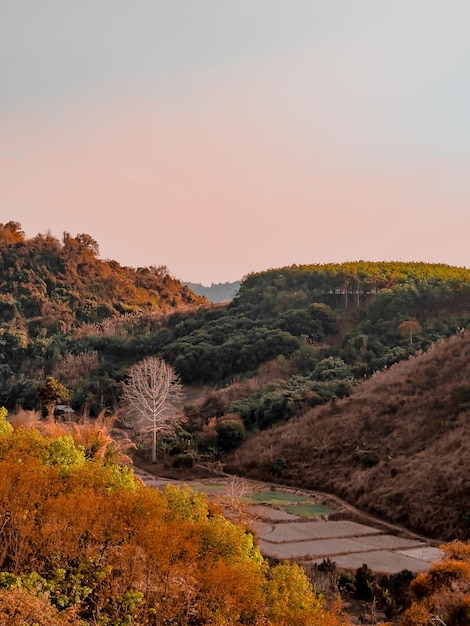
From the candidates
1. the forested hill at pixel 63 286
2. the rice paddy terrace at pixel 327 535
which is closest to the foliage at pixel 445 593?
the rice paddy terrace at pixel 327 535

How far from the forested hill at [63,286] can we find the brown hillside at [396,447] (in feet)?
109

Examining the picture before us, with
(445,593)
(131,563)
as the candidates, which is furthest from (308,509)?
(131,563)

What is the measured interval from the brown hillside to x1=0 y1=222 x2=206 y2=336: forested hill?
33215 millimetres

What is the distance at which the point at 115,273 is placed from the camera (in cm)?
7269

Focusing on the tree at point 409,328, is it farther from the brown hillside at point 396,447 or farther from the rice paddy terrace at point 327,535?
the rice paddy terrace at point 327,535

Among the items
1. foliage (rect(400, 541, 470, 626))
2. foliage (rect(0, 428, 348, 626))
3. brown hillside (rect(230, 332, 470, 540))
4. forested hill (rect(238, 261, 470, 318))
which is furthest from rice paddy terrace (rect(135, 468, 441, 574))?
forested hill (rect(238, 261, 470, 318))

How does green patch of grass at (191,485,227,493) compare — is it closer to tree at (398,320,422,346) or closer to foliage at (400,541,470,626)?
foliage at (400,541,470,626)

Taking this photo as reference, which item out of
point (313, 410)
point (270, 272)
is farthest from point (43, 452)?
point (270, 272)

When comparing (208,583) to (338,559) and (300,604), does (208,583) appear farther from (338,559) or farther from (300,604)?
(338,559)

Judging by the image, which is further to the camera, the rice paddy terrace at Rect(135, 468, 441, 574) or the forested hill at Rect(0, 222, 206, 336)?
the forested hill at Rect(0, 222, 206, 336)

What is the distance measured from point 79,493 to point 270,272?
5077 cm

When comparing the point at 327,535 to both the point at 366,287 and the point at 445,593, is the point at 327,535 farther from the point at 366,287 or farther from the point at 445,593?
the point at 366,287

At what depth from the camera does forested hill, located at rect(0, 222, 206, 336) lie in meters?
60.3

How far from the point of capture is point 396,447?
1024 inches
